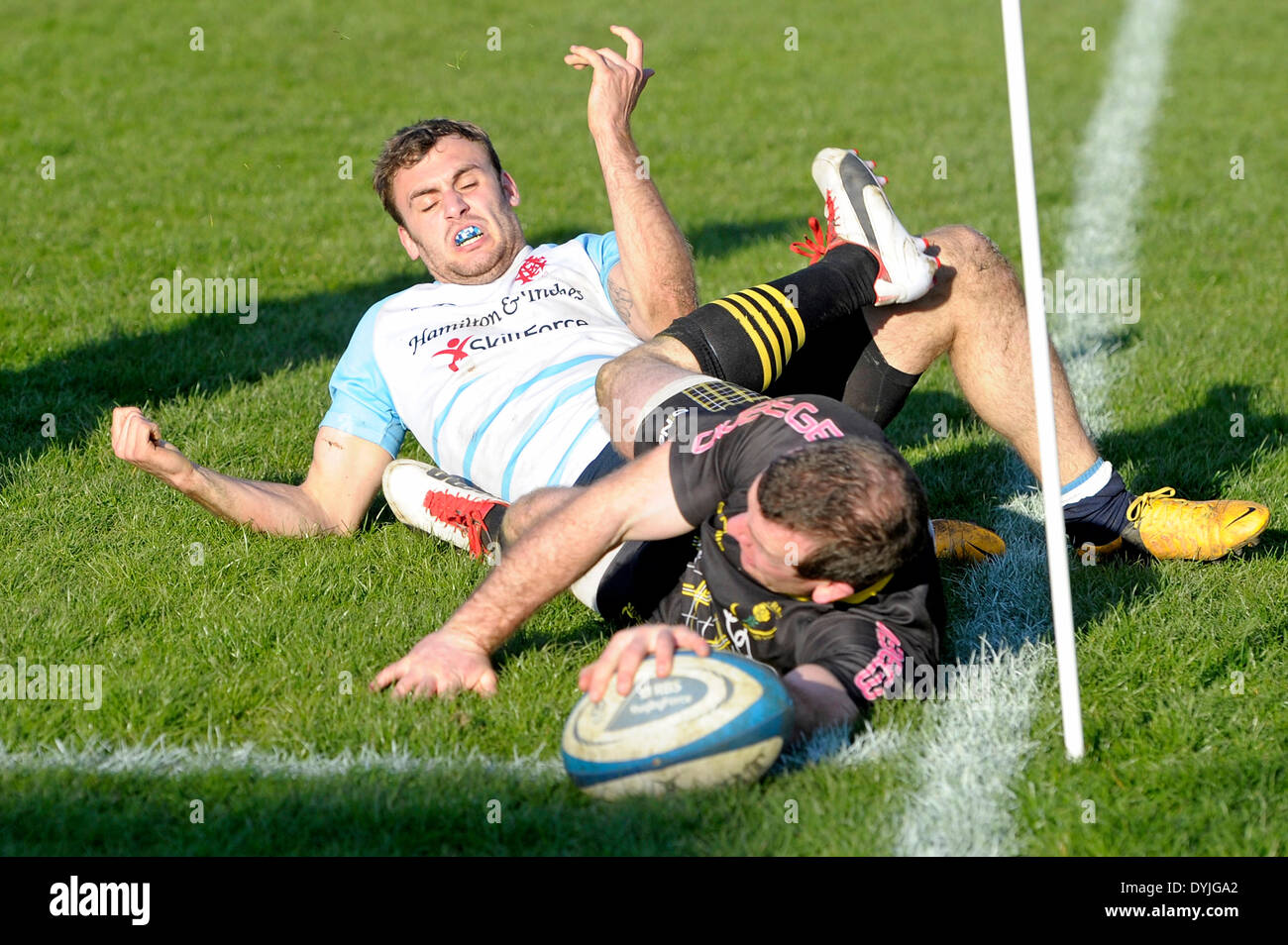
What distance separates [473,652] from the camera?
3.78 metres

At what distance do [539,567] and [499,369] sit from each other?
142 centimetres

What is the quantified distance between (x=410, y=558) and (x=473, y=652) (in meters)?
1.20

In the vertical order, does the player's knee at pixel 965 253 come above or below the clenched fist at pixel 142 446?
above

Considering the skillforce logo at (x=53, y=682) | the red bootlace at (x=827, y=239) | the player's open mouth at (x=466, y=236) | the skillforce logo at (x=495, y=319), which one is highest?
the player's open mouth at (x=466, y=236)

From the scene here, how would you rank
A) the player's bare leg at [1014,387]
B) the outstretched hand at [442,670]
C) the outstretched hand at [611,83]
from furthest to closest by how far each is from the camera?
the outstretched hand at [611,83] < the player's bare leg at [1014,387] < the outstretched hand at [442,670]

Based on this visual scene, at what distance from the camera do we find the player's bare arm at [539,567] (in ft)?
11.7

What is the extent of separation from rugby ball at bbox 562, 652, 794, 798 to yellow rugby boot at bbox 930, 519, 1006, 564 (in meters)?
1.89

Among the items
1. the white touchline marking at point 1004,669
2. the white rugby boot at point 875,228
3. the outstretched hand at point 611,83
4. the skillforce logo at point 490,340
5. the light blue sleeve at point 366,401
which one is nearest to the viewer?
the white touchline marking at point 1004,669

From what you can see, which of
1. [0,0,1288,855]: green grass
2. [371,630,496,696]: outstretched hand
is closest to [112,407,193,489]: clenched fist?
[0,0,1288,855]: green grass

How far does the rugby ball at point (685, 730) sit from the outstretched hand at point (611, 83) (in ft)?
7.49

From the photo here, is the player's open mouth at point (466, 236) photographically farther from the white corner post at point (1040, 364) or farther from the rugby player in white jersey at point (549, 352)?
the white corner post at point (1040, 364)

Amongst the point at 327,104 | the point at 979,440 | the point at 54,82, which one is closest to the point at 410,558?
the point at 979,440

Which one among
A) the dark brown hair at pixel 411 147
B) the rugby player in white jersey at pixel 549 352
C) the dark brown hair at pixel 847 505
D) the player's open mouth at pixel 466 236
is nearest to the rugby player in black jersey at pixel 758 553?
the dark brown hair at pixel 847 505

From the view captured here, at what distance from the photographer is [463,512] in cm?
492
